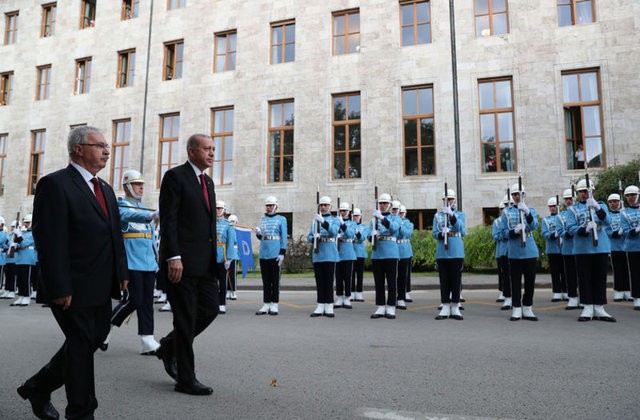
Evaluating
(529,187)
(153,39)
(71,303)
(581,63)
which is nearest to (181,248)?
(71,303)

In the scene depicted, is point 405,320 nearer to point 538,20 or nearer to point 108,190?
point 108,190

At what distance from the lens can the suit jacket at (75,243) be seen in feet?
10.3

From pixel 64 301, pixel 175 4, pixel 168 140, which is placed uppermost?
pixel 175 4

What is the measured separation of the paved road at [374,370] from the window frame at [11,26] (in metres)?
31.1

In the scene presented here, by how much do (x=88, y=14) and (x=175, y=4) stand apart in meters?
6.88

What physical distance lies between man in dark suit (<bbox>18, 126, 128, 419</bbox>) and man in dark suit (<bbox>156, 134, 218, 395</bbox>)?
0.54m

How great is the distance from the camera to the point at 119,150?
2800cm

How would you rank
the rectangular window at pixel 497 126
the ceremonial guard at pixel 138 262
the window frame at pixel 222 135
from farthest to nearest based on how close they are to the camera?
the window frame at pixel 222 135, the rectangular window at pixel 497 126, the ceremonial guard at pixel 138 262

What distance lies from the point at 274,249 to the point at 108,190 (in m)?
6.30

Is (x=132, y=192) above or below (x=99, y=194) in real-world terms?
above

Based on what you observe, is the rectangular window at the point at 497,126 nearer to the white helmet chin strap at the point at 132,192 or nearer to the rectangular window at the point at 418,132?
the rectangular window at the point at 418,132

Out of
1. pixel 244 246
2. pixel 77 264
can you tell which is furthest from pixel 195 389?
pixel 244 246

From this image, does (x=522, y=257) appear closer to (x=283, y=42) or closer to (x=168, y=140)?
(x=283, y=42)

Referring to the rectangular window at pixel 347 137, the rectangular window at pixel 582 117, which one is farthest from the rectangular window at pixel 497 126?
the rectangular window at pixel 347 137
